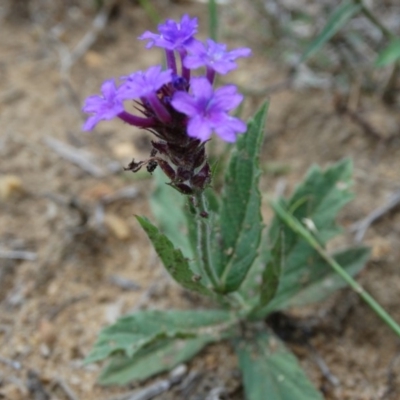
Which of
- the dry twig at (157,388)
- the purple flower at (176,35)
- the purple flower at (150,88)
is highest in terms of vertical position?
the purple flower at (176,35)

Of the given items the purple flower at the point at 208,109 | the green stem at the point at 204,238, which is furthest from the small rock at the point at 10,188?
the purple flower at the point at 208,109

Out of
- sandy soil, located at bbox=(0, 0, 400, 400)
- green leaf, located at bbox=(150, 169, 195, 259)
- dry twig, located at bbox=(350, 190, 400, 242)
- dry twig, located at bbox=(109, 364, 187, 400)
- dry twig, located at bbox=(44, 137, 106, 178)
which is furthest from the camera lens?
dry twig, located at bbox=(44, 137, 106, 178)

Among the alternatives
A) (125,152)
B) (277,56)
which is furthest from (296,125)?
(125,152)

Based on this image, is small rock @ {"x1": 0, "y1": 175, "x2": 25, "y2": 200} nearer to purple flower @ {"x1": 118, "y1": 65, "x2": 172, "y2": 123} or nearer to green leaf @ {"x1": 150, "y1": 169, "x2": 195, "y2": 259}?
green leaf @ {"x1": 150, "y1": 169, "x2": 195, "y2": 259}

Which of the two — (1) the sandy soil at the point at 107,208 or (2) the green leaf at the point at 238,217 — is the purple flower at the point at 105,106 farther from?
(1) the sandy soil at the point at 107,208

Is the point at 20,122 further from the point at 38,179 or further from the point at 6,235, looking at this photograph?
the point at 6,235

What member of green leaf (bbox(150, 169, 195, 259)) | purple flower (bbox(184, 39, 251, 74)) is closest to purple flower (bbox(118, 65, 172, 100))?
purple flower (bbox(184, 39, 251, 74))

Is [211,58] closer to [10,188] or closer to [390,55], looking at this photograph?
[390,55]

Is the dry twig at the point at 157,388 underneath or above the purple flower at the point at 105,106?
underneath
